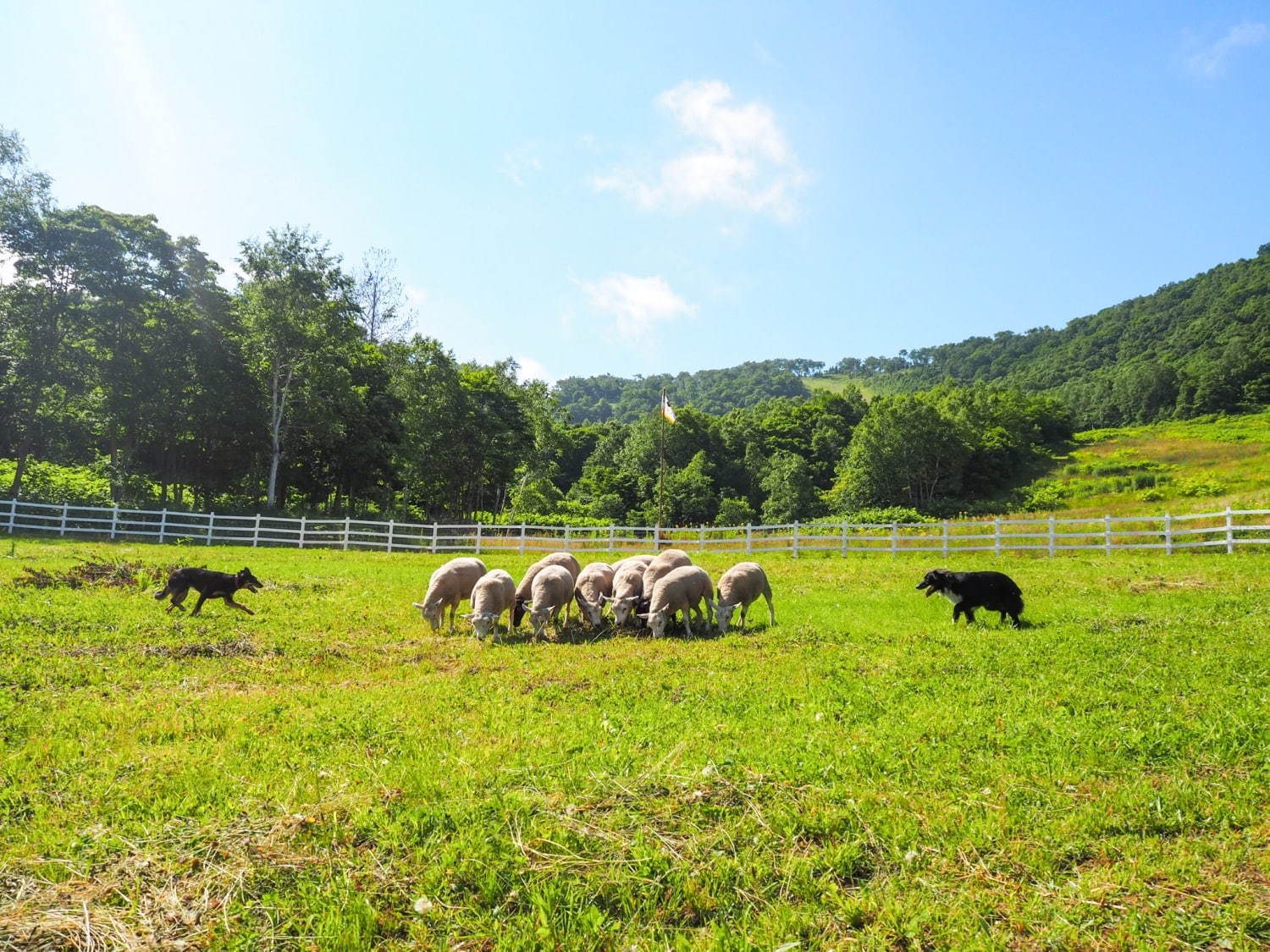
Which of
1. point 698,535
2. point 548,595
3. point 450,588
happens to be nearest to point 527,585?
point 548,595

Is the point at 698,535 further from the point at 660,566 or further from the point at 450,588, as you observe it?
the point at 450,588

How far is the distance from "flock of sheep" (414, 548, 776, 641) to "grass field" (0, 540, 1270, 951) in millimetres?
1731

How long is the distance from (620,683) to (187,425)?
3790 centimetres

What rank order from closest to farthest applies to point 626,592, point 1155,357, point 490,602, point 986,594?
point 490,602
point 986,594
point 626,592
point 1155,357

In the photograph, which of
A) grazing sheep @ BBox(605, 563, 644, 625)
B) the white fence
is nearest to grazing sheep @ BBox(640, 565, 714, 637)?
grazing sheep @ BBox(605, 563, 644, 625)

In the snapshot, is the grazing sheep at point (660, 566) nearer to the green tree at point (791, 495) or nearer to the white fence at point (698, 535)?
the white fence at point (698, 535)

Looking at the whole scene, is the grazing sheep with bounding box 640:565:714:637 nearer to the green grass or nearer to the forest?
the forest

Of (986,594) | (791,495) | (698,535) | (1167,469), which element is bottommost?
(986,594)

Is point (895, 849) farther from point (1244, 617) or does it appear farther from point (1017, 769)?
point (1244, 617)

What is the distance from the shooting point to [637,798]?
4.07 m

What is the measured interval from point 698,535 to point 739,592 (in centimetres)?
1819

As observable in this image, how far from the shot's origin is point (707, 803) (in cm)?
405

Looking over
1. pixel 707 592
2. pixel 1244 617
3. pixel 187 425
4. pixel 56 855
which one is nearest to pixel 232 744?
pixel 56 855

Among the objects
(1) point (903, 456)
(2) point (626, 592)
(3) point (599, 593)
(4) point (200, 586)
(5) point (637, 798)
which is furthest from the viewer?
(1) point (903, 456)
